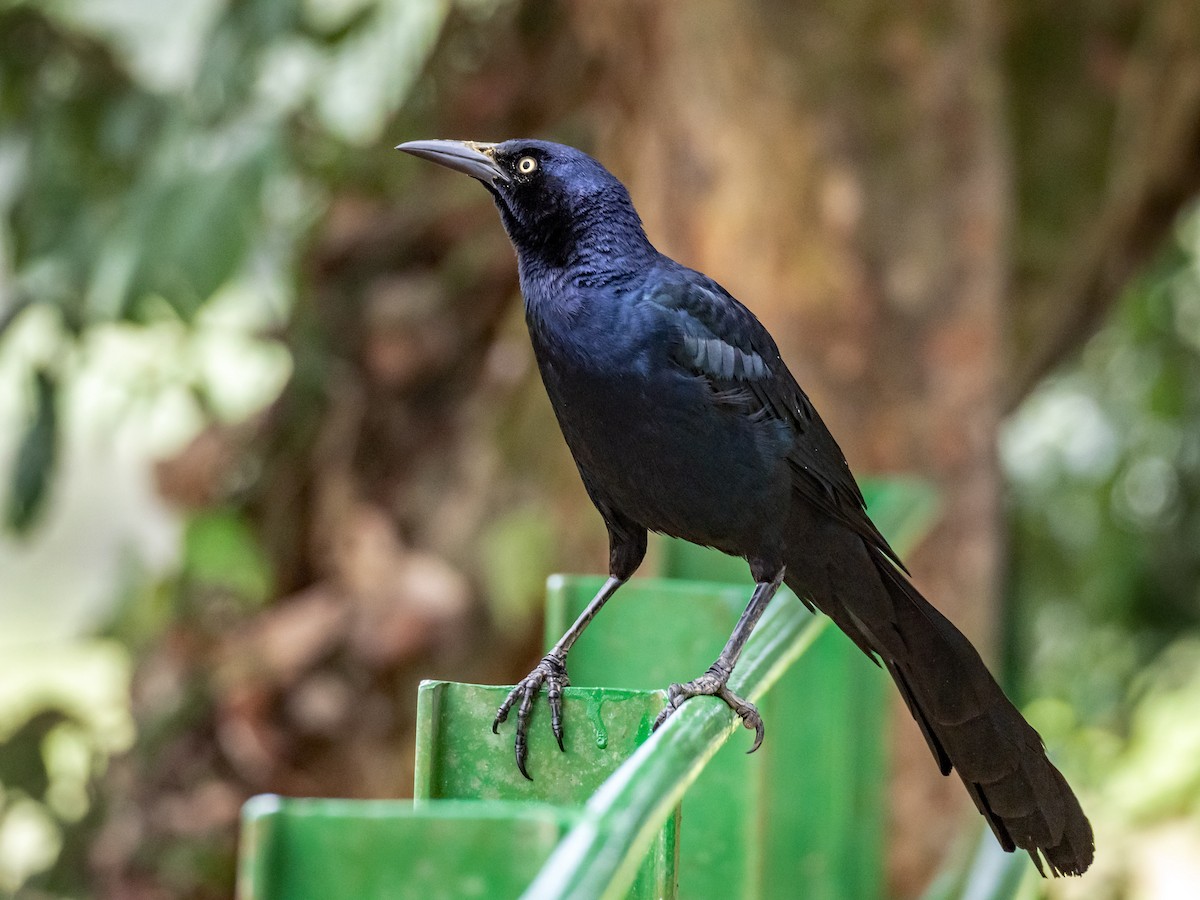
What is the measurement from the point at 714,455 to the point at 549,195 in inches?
18.7

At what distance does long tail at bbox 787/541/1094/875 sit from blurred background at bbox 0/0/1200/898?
1.29 meters

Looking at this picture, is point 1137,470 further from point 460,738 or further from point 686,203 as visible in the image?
point 460,738

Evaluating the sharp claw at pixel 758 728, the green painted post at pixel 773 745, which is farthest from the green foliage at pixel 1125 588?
the sharp claw at pixel 758 728

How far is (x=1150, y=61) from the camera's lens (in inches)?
188

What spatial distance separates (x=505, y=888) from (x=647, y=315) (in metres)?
1.50

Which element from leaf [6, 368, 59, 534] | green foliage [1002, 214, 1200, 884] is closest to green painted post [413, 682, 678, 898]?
leaf [6, 368, 59, 534]

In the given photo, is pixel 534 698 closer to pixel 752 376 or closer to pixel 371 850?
pixel 752 376

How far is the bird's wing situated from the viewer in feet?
7.39

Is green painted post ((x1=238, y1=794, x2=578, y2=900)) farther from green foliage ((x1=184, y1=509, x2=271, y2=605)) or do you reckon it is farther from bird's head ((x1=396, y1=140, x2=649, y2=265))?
green foliage ((x1=184, y1=509, x2=271, y2=605))

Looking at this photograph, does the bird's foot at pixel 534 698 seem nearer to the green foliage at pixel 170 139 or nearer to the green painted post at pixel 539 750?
the green painted post at pixel 539 750

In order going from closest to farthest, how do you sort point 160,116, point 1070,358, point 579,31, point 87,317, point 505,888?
point 505,888 < point 87,317 < point 160,116 < point 579,31 < point 1070,358

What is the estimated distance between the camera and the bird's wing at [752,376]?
7.39ft

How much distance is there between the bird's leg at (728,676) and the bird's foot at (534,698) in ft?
0.52

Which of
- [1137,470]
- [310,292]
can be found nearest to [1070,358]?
[1137,470]
